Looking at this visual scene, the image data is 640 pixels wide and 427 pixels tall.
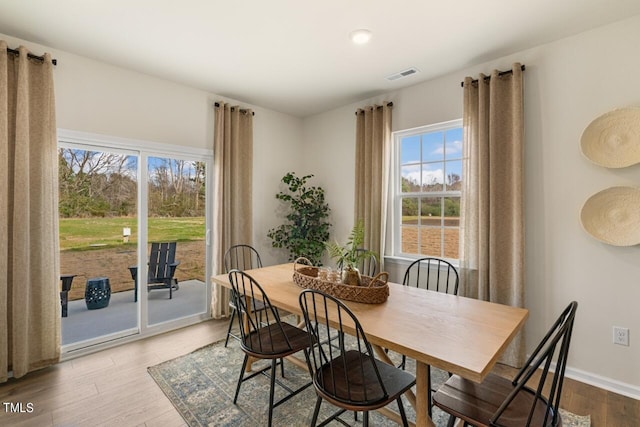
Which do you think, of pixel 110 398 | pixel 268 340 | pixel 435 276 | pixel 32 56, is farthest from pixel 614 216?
pixel 32 56

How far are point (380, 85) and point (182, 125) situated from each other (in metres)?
2.23

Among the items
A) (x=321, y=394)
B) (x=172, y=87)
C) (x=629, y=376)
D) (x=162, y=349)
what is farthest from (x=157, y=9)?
(x=629, y=376)

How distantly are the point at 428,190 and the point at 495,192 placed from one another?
2.57ft

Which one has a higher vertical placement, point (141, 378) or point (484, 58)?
point (484, 58)

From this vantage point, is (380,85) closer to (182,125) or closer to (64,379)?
(182,125)

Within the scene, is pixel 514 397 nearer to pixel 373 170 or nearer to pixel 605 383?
pixel 605 383

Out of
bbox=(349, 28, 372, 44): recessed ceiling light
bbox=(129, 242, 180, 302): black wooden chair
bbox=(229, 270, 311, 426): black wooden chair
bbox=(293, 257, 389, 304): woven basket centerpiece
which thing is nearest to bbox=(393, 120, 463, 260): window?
bbox=(349, 28, 372, 44): recessed ceiling light

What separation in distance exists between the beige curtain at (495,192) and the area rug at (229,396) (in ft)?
2.84

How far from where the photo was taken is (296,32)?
2438 mm

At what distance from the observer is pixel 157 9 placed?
2.17 m

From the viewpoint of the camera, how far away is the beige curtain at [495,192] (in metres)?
2.63

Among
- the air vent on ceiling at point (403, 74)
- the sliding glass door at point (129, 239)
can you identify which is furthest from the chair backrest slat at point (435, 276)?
Answer: the sliding glass door at point (129, 239)

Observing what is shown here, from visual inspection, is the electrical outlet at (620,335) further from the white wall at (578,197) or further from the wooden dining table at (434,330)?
the wooden dining table at (434,330)

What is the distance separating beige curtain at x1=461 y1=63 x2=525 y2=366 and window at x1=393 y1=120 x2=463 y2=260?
311mm
